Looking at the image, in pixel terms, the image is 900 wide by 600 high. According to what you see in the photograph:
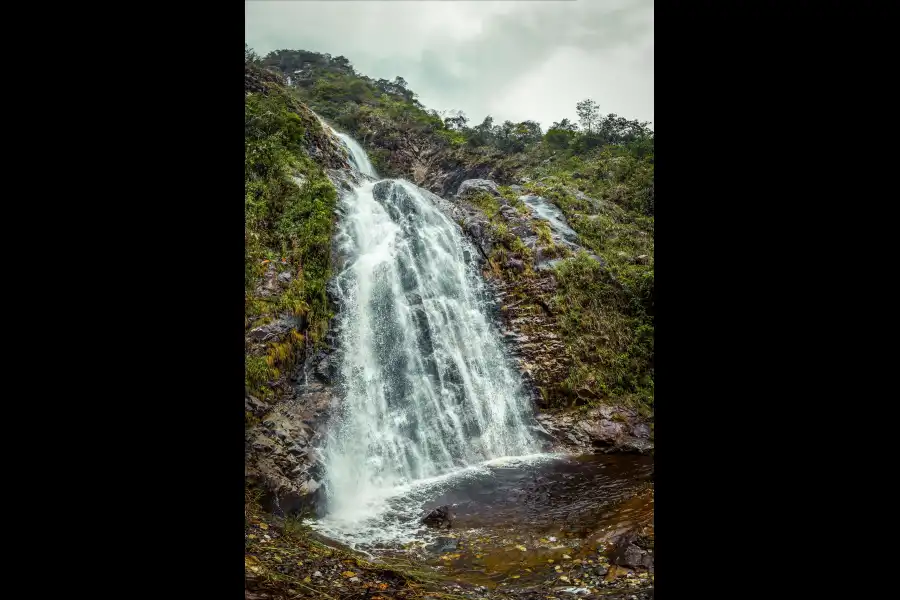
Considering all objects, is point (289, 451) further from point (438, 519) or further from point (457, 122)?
point (457, 122)

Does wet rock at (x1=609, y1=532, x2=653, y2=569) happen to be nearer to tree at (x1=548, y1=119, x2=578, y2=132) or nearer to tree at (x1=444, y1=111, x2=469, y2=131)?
tree at (x1=548, y1=119, x2=578, y2=132)

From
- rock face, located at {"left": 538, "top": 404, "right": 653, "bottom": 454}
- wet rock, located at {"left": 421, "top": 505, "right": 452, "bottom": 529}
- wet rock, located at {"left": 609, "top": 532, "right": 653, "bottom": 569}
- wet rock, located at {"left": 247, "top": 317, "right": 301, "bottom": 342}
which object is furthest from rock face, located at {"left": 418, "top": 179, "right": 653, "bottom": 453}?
wet rock, located at {"left": 247, "top": 317, "right": 301, "bottom": 342}

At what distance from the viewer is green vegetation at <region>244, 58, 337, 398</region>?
647 cm

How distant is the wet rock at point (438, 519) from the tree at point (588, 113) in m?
15.8

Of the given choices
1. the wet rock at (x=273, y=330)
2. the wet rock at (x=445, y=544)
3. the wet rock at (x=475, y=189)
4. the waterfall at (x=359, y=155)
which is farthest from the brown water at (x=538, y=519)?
the waterfall at (x=359, y=155)

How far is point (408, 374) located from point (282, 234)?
10.7 feet

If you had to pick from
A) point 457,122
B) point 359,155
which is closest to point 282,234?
point 359,155

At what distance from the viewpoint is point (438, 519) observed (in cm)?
488

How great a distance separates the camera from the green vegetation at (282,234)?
6.47m
